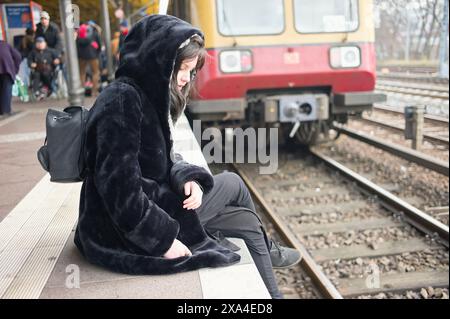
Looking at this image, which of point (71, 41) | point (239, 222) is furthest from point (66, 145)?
point (71, 41)

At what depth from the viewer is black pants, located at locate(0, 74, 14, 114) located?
741 centimetres

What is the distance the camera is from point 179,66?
2201 millimetres

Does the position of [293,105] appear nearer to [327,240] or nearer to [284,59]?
[284,59]

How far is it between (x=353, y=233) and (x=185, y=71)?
10.4 ft

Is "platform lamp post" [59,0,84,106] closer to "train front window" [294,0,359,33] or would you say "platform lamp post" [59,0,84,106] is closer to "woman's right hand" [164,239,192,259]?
"train front window" [294,0,359,33]

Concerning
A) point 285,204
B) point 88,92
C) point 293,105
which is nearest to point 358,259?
point 285,204

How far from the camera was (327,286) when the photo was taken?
3.72 metres

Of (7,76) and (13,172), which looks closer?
(13,172)

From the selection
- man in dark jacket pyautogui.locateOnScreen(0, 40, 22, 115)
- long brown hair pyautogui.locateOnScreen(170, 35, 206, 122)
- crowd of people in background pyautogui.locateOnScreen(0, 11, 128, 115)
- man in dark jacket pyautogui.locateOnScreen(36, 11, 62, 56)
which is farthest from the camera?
crowd of people in background pyautogui.locateOnScreen(0, 11, 128, 115)

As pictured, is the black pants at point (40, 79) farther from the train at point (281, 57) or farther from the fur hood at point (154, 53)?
the fur hood at point (154, 53)

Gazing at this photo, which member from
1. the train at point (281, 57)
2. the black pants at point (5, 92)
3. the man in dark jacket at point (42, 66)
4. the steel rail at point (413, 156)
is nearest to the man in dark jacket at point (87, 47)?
the man in dark jacket at point (42, 66)

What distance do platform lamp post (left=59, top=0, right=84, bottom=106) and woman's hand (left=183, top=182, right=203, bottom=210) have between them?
4.77 metres

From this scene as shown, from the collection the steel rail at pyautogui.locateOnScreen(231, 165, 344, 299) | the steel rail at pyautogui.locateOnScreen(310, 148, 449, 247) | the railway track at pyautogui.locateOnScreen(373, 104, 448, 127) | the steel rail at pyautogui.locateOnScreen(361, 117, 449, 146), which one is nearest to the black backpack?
the steel rail at pyautogui.locateOnScreen(231, 165, 344, 299)

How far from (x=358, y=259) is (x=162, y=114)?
108 inches
